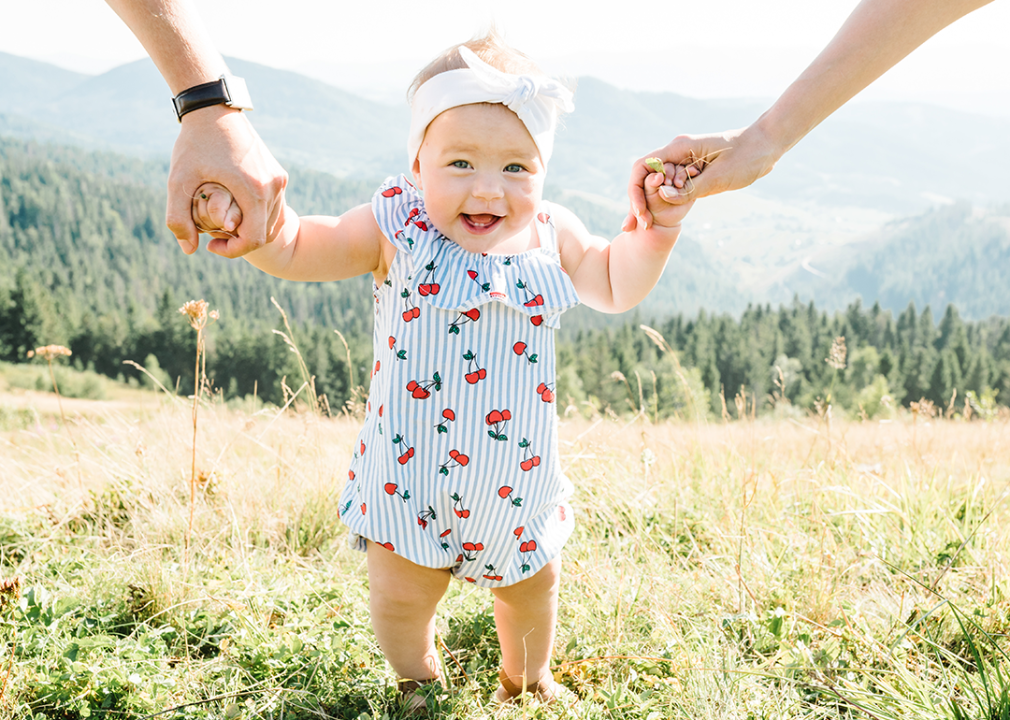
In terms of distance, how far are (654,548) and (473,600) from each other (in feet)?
2.76

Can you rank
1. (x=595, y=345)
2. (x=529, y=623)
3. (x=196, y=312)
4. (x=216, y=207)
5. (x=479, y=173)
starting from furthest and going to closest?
1. (x=595, y=345)
2. (x=196, y=312)
3. (x=529, y=623)
4. (x=479, y=173)
5. (x=216, y=207)

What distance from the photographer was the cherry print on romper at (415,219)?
5.96 ft

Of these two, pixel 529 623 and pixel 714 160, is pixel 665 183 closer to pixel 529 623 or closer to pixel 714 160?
pixel 714 160

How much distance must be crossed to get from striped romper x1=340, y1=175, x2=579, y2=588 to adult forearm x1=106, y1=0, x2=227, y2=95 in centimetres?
53

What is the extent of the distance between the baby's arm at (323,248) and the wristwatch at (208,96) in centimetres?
27

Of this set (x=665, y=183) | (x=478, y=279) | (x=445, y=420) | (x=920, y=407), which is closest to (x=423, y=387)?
(x=445, y=420)

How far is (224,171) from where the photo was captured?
1.33 m

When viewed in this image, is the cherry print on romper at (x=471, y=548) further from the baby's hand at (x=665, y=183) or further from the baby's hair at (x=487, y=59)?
the baby's hair at (x=487, y=59)

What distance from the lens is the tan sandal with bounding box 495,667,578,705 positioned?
6.63 ft

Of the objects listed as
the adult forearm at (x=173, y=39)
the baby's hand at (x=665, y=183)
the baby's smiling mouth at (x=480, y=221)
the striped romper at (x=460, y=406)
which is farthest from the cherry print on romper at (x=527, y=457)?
the adult forearm at (x=173, y=39)

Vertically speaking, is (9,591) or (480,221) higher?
(480,221)

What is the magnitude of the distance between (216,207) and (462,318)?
0.65 m

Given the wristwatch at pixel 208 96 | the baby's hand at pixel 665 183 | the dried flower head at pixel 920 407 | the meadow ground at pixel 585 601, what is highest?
the wristwatch at pixel 208 96

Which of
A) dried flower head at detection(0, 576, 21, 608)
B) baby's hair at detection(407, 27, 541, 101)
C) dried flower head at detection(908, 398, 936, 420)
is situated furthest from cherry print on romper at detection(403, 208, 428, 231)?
dried flower head at detection(908, 398, 936, 420)
